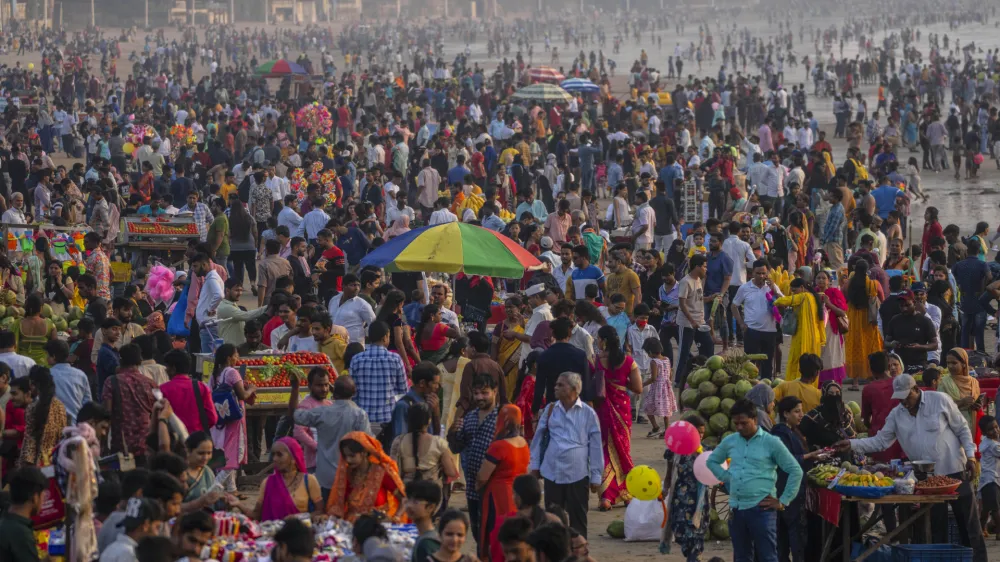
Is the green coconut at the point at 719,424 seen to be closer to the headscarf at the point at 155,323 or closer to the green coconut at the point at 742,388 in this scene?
the green coconut at the point at 742,388

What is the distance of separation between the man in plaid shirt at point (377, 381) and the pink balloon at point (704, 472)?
1903mm

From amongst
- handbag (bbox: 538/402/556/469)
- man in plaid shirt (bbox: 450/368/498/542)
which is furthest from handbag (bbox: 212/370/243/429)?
handbag (bbox: 538/402/556/469)

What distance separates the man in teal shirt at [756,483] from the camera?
8.41m

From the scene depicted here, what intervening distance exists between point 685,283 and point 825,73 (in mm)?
38569

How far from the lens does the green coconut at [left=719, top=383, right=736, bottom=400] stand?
34.3 feet

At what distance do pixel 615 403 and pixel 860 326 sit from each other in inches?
154

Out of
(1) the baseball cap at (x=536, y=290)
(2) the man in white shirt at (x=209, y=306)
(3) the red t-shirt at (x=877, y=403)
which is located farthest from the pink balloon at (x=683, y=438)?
(2) the man in white shirt at (x=209, y=306)

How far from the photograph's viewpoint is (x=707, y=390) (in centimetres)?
1056

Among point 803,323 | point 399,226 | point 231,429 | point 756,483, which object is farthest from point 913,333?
point 399,226

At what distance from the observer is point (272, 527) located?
7.57 m

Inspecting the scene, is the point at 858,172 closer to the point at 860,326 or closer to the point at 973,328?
the point at 973,328

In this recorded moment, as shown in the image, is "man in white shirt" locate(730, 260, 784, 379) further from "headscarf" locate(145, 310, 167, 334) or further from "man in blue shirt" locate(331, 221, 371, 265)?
"headscarf" locate(145, 310, 167, 334)

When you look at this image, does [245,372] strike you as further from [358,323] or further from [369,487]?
[369,487]

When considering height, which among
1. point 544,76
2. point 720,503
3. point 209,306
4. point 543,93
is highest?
point 544,76
